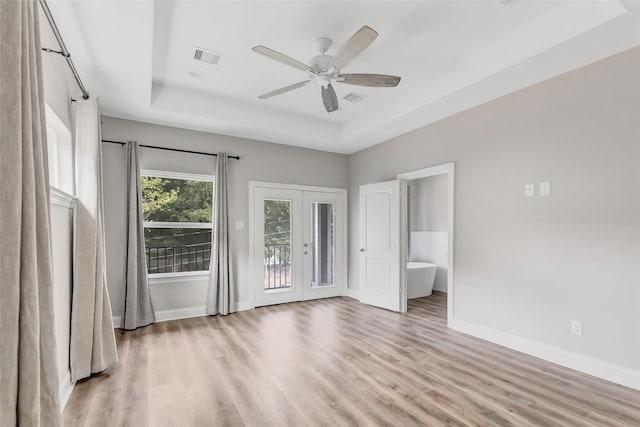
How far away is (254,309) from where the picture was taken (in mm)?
5152

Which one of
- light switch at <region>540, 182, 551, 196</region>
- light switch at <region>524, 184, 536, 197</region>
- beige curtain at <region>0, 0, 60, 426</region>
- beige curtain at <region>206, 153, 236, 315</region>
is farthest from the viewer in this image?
beige curtain at <region>206, 153, 236, 315</region>

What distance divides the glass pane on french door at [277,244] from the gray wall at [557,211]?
8.91ft

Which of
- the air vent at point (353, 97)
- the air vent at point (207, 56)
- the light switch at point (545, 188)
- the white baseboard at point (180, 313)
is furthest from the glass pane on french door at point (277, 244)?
the light switch at point (545, 188)

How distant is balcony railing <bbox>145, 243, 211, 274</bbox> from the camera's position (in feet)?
15.0

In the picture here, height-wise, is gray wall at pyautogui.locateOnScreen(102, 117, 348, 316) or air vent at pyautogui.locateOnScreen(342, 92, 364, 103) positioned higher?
air vent at pyautogui.locateOnScreen(342, 92, 364, 103)

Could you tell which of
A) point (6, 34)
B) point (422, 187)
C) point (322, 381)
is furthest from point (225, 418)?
point (422, 187)

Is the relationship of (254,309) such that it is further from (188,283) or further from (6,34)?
(6,34)

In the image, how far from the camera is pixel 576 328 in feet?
9.91

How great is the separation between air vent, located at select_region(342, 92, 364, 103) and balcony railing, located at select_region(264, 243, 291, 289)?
259 centimetres

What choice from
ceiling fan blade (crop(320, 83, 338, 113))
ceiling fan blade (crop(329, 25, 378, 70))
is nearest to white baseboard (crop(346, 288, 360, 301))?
ceiling fan blade (crop(320, 83, 338, 113))

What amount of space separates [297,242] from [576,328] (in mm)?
3872

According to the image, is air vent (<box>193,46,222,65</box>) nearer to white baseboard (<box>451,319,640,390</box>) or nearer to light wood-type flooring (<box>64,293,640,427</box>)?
light wood-type flooring (<box>64,293,640,427</box>)

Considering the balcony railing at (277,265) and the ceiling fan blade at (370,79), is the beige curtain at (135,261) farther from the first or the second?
the ceiling fan blade at (370,79)

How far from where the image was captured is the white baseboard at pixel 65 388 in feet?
7.82
